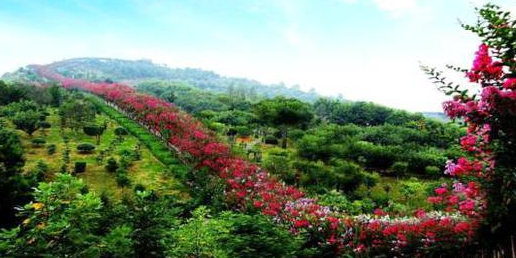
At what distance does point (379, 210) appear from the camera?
1147 cm

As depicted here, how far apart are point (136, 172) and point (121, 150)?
15.4 ft

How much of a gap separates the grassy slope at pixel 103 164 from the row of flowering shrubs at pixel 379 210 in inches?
96.4

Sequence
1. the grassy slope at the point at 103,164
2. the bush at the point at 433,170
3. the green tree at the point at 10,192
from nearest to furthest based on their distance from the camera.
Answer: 1. the green tree at the point at 10,192
2. the grassy slope at the point at 103,164
3. the bush at the point at 433,170

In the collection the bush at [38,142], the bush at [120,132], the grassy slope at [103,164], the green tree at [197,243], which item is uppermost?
the green tree at [197,243]

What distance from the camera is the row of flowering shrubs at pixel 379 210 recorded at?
16.3 ft

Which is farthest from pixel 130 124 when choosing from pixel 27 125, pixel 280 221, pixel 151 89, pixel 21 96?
pixel 151 89

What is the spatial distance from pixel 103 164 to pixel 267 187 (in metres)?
14.3

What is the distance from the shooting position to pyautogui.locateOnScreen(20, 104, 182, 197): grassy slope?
69.9 ft

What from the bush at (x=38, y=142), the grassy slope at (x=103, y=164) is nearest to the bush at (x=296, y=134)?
the grassy slope at (x=103, y=164)

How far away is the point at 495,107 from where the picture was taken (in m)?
4.41

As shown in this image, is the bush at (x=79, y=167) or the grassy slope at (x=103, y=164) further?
the bush at (x=79, y=167)

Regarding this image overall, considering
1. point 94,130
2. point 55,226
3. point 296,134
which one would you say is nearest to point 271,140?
point 296,134

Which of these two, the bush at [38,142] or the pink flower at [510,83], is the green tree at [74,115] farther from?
the pink flower at [510,83]

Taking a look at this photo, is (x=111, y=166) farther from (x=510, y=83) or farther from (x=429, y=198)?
(x=510, y=83)
